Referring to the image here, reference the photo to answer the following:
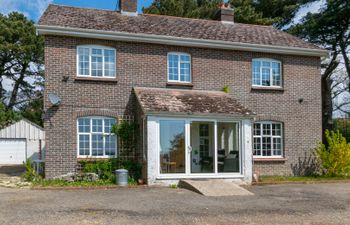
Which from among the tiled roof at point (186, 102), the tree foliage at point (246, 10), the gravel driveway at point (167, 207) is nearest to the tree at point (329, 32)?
the tree foliage at point (246, 10)

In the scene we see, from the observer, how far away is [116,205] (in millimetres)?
11414

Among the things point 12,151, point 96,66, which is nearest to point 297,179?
point 96,66

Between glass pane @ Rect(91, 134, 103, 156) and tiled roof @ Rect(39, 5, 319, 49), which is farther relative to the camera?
tiled roof @ Rect(39, 5, 319, 49)

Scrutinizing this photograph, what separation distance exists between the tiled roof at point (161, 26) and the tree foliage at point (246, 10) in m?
10.1

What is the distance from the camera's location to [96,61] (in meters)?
17.7

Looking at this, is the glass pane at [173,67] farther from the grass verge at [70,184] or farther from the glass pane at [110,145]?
the grass verge at [70,184]

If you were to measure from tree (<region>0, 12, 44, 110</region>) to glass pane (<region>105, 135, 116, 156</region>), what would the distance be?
25580 millimetres

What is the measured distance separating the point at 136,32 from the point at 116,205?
8.90 meters

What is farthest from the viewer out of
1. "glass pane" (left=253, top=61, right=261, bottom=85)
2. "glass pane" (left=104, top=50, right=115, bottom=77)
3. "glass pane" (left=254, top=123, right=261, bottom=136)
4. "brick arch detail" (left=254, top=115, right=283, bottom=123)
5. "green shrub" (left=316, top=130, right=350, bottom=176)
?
"glass pane" (left=253, top=61, right=261, bottom=85)

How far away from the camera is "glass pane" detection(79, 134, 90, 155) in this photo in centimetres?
1716

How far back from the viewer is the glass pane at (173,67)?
1880 cm

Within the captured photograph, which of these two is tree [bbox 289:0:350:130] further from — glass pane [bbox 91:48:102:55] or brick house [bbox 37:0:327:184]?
glass pane [bbox 91:48:102:55]

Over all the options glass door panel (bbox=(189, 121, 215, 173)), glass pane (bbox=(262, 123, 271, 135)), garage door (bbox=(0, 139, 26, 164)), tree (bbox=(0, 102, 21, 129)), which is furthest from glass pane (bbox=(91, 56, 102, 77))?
garage door (bbox=(0, 139, 26, 164))

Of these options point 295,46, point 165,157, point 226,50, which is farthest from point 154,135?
point 295,46
